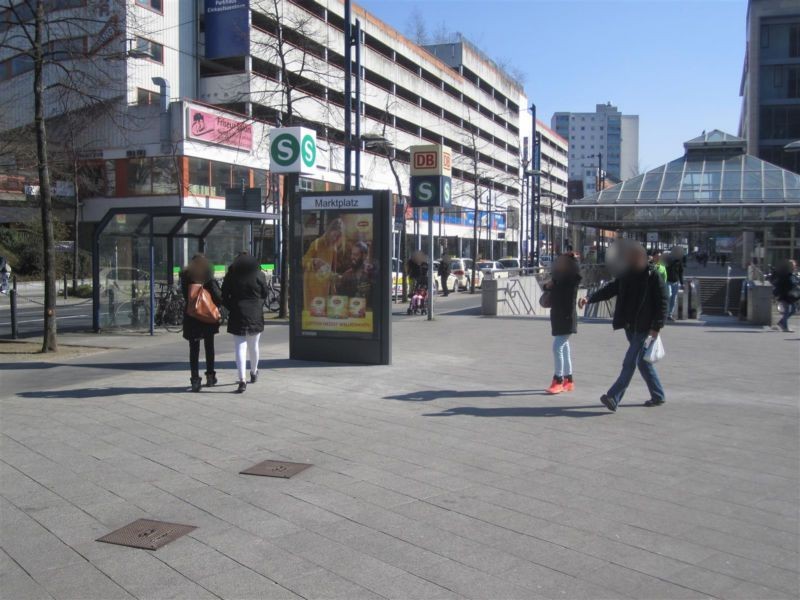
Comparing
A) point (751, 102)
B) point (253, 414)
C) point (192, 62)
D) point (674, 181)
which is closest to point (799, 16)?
point (751, 102)

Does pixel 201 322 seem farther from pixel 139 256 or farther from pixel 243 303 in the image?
pixel 139 256

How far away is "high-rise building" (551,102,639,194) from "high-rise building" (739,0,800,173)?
104192 millimetres

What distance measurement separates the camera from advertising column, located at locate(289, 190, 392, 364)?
440 inches

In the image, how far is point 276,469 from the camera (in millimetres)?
6039

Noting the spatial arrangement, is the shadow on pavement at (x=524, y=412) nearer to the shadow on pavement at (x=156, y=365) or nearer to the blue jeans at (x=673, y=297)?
the shadow on pavement at (x=156, y=365)

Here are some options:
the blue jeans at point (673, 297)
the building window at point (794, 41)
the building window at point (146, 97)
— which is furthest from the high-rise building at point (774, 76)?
the blue jeans at point (673, 297)

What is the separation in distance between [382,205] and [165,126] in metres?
31.7

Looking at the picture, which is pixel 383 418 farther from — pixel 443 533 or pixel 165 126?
pixel 165 126

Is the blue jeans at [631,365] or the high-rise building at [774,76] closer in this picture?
the blue jeans at [631,365]

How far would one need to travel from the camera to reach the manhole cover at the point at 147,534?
14.8 ft

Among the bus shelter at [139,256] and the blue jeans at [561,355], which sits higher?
the bus shelter at [139,256]

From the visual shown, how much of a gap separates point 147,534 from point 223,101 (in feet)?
103

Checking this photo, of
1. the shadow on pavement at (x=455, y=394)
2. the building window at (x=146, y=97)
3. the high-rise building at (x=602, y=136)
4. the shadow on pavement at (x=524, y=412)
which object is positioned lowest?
the shadow on pavement at (x=524, y=412)

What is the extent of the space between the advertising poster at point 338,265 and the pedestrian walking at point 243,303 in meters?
2.08
